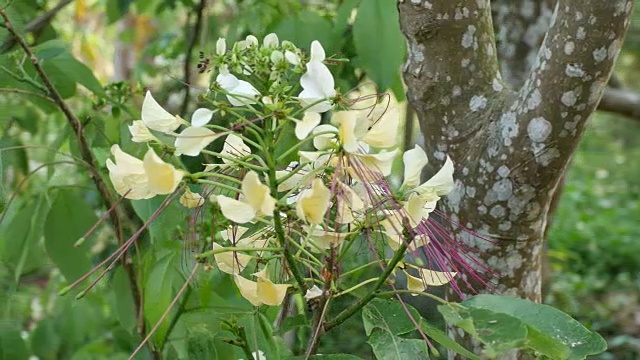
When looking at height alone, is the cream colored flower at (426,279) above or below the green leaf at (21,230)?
above

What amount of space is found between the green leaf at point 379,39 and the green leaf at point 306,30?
10cm

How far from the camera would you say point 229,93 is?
2.10ft

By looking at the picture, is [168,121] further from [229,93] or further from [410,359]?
[410,359]

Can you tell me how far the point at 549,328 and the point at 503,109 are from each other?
0.38 m

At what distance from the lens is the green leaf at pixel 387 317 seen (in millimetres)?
662

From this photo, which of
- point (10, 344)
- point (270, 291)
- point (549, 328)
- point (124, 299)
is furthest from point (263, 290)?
point (10, 344)

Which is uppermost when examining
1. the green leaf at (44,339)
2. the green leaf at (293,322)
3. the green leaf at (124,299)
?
the green leaf at (293,322)

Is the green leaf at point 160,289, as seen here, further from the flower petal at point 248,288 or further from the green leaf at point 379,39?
the green leaf at point 379,39

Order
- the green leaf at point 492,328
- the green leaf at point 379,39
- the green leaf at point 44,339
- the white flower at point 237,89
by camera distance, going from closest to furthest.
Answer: the green leaf at point 492,328 < the white flower at point 237,89 < the green leaf at point 379,39 < the green leaf at point 44,339

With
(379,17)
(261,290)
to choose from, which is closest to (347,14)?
(379,17)

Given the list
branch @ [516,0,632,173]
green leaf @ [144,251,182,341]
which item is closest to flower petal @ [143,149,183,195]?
green leaf @ [144,251,182,341]

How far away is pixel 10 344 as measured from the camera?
127cm

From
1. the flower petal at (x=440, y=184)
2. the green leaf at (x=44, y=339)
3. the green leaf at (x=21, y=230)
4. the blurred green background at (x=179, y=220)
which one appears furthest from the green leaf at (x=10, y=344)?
the flower petal at (x=440, y=184)

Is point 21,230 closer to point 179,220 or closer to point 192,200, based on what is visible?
point 179,220
